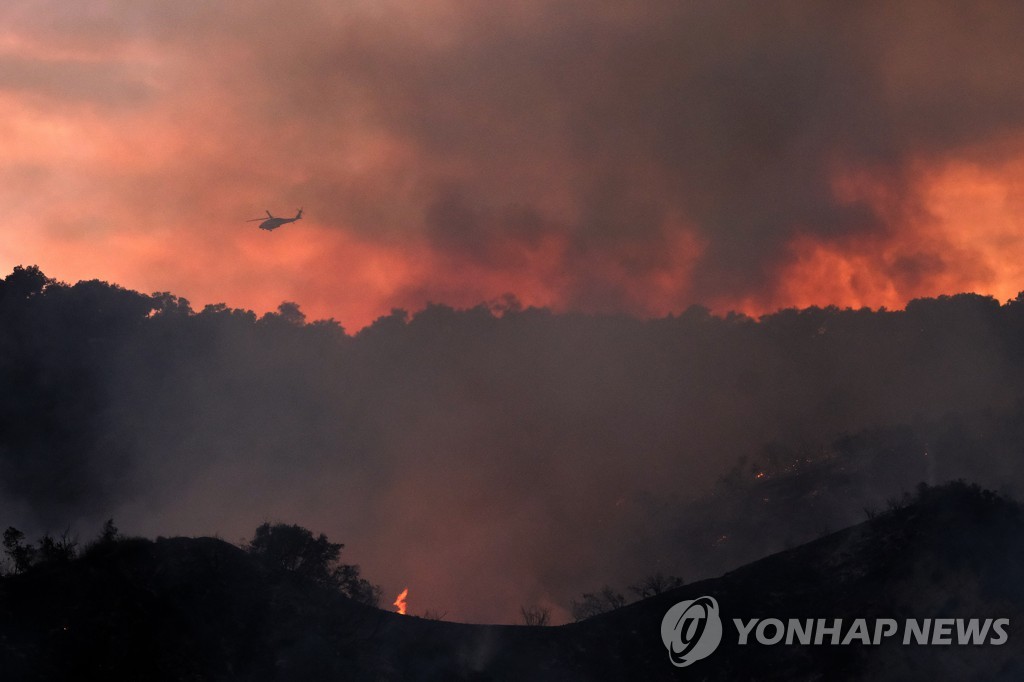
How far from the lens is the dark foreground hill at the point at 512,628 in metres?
74.3

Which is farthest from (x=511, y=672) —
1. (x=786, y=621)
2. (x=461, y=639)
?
(x=786, y=621)

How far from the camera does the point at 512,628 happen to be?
8938cm

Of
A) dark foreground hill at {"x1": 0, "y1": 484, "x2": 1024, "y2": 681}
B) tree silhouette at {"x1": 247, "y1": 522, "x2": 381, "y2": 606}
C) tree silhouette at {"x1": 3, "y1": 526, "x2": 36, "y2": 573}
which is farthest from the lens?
tree silhouette at {"x1": 247, "y1": 522, "x2": 381, "y2": 606}

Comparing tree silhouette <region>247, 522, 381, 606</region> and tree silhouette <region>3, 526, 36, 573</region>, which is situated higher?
tree silhouette <region>247, 522, 381, 606</region>

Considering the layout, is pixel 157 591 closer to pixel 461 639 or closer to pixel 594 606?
pixel 461 639

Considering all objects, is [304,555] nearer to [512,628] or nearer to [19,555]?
[512,628]

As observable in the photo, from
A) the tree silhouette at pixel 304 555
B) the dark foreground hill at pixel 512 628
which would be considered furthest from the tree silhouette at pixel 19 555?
the tree silhouette at pixel 304 555

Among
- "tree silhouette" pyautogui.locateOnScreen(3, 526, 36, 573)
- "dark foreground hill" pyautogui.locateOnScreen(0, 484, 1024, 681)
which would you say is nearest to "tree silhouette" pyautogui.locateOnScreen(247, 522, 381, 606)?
"dark foreground hill" pyautogui.locateOnScreen(0, 484, 1024, 681)

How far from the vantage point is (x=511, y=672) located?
8381 centimetres

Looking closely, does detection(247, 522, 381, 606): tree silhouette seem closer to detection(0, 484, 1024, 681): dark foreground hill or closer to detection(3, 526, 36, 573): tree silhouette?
detection(0, 484, 1024, 681): dark foreground hill

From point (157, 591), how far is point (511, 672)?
28.5m

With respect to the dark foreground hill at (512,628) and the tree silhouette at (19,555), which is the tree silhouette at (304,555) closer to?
the dark foreground hill at (512,628)

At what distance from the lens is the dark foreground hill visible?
244 feet

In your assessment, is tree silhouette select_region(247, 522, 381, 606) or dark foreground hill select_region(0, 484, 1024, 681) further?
tree silhouette select_region(247, 522, 381, 606)
